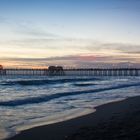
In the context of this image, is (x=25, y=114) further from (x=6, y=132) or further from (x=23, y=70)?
(x=23, y=70)

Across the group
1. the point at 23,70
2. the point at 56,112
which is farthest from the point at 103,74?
the point at 56,112

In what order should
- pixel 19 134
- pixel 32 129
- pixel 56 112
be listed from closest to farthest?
1. pixel 19 134
2. pixel 32 129
3. pixel 56 112

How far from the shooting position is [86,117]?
11031 mm

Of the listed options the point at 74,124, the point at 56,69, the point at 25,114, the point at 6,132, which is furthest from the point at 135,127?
the point at 56,69

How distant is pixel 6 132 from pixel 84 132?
1902mm

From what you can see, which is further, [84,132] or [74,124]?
[74,124]

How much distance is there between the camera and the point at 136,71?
327ft

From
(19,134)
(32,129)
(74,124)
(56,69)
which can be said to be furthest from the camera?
(56,69)

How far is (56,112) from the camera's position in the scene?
1222 cm

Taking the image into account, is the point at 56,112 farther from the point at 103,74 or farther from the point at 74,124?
the point at 103,74

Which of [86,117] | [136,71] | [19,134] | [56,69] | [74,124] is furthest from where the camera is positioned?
[56,69]

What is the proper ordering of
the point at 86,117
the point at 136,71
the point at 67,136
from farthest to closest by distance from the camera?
1. the point at 136,71
2. the point at 86,117
3. the point at 67,136

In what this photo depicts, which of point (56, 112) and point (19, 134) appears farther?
point (56, 112)

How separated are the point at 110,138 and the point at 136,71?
95084 millimetres
